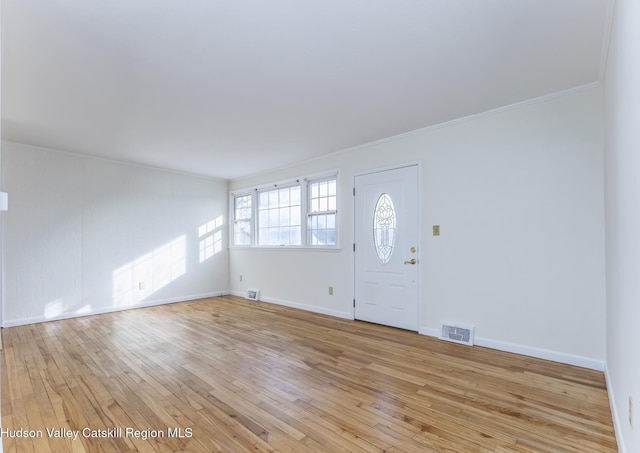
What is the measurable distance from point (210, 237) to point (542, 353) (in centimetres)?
558

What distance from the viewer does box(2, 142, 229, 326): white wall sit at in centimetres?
436

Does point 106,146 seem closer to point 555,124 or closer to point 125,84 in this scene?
point 125,84

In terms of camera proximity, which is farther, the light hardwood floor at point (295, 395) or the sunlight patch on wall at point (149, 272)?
the sunlight patch on wall at point (149, 272)

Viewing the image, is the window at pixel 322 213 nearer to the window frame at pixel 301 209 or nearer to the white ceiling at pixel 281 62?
the window frame at pixel 301 209

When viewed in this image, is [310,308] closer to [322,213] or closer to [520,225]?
[322,213]

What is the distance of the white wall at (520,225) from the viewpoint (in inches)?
110

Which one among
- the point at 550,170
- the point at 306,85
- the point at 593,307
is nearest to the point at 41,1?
the point at 306,85

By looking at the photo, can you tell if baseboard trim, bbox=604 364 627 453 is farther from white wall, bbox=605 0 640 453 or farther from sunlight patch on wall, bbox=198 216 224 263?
sunlight patch on wall, bbox=198 216 224 263

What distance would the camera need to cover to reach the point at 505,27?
2.04 metres

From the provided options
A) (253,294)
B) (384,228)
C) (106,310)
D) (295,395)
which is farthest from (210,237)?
(295,395)

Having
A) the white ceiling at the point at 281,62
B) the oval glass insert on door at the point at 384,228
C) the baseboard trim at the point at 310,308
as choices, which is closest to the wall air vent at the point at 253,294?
the baseboard trim at the point at 310,308

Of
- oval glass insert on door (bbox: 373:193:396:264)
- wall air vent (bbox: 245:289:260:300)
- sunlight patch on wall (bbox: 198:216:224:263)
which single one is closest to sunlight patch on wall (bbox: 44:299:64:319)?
sunlight patch on wall (bbox: 198:216:224:263)

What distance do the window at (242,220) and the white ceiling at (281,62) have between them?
265 cm

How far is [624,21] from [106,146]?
5.25m
